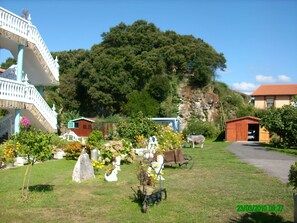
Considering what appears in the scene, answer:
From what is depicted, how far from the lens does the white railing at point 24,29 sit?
49.7 feet

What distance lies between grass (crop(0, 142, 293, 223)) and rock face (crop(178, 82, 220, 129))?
112 feet

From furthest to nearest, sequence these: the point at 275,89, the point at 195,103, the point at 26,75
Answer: the point at 275,89 < the point at 195,103 < the point at 26,75

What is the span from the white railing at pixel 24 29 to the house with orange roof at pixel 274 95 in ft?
139

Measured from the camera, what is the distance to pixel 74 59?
5291 centimetres

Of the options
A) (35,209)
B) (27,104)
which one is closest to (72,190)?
(35,209)

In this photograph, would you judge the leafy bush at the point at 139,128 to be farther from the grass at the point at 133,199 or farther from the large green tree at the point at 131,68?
the large green tree at the point at 131,68

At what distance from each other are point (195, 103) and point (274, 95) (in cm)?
1642

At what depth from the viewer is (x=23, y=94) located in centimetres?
1591

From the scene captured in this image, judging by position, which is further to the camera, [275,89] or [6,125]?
[275,89]

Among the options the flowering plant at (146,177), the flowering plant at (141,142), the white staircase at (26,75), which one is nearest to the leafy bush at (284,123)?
the flowering plant at (141,142)

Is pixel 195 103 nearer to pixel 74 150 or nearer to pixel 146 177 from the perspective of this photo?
pixel 74 150

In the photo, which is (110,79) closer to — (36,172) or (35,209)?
(36,172)

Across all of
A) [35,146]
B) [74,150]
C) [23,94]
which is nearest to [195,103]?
[74,150]

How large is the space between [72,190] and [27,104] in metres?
8.67
